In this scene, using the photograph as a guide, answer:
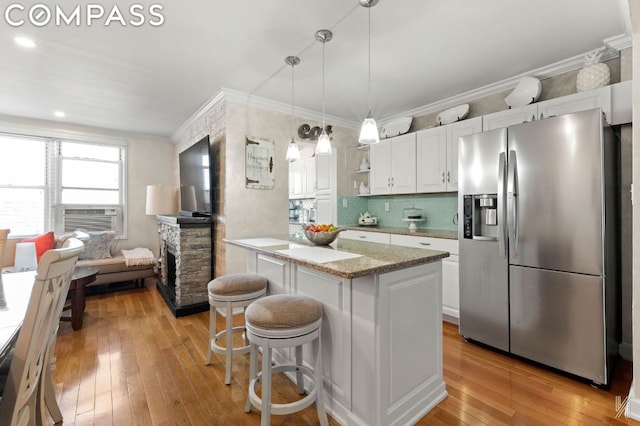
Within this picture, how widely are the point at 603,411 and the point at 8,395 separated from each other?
9.44ft

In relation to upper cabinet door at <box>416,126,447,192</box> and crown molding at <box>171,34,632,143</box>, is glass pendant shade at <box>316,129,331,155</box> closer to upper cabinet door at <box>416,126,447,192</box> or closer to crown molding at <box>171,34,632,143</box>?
crown molding at <box>171,34,632,143</box>

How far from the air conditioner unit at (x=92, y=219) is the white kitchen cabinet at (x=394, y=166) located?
175 inches

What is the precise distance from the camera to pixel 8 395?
0.92 metres

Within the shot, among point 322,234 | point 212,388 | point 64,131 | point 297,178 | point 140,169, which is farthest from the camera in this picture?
point 297,178

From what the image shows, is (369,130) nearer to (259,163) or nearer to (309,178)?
(259,163)

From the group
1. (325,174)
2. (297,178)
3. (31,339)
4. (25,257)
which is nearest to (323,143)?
(31,339)

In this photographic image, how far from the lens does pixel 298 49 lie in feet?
8.04

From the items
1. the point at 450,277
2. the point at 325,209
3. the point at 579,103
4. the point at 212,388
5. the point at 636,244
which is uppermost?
the point at 579,103

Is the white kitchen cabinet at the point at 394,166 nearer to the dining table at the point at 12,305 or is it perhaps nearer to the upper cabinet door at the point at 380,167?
the upper cabinet door at the point at 380,167

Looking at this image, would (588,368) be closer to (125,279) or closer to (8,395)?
(8,395)

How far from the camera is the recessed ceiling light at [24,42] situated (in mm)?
2283

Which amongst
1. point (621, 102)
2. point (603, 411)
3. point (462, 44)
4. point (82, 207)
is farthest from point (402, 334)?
point (82, 207)

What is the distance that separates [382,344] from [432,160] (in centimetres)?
268

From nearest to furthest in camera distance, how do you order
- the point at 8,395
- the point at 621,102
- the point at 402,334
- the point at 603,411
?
1. the point at 8,395
2. the point at 402,334
3. the point at 603,411
4. the point at 621,102
